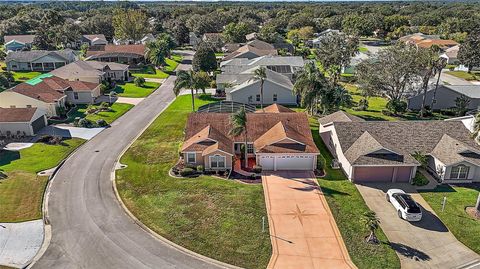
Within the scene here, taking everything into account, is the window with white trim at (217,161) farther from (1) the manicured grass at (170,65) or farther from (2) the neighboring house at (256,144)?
(1) the manicured grass at (170,65)

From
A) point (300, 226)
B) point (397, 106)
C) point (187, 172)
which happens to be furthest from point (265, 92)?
point (300, 226)

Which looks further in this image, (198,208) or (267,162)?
(267,162)

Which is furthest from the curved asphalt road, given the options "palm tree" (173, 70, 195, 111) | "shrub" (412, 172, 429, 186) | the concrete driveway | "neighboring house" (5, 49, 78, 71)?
"neighboring house" (5, 49, 78, 71)

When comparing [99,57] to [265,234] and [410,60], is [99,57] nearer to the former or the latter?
[410,60]

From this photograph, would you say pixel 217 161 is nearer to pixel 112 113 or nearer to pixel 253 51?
pixel 112 113

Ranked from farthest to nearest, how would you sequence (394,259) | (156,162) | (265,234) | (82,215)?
(156,162) < (82,215) < (265,234) < (394,259)

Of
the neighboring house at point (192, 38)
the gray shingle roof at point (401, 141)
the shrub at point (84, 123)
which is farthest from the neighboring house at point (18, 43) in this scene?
the gray shingle roof at point (401, 141)

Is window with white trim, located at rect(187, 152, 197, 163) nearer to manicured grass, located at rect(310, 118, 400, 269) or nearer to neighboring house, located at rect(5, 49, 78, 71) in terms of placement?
manicured grass, located at rect(310, 118, 400, 269)

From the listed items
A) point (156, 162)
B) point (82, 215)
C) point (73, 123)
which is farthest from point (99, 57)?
point (82, 215)
